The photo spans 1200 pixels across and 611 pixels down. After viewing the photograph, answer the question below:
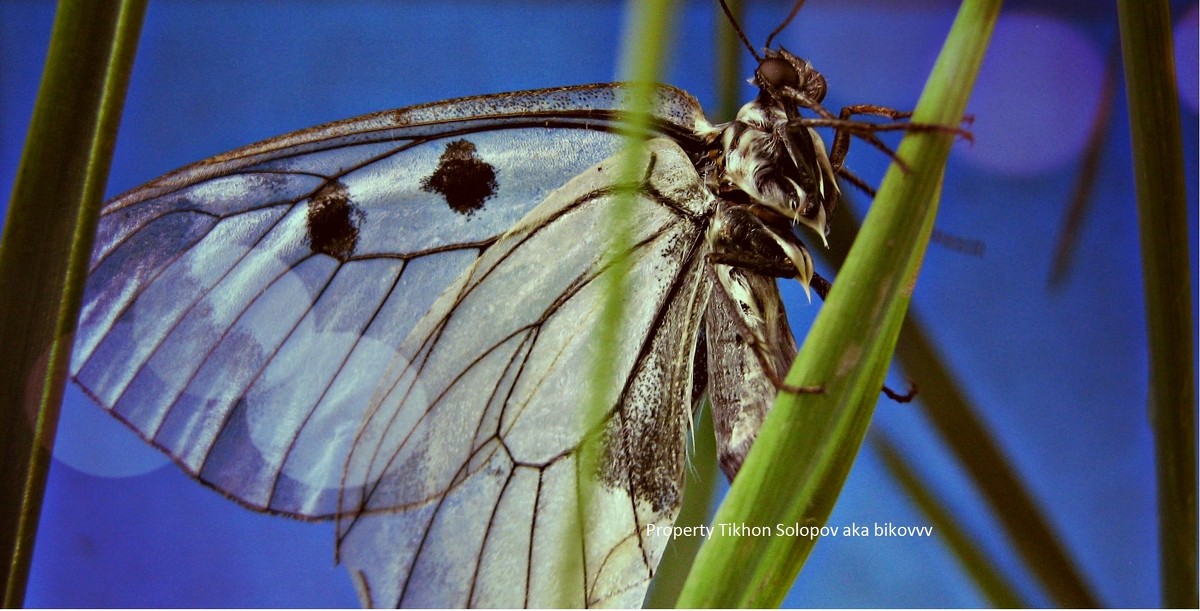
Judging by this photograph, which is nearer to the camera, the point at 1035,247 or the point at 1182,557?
the point at 1182,557

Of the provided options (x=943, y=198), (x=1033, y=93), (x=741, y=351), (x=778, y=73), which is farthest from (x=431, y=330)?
(x=1033, y=93)

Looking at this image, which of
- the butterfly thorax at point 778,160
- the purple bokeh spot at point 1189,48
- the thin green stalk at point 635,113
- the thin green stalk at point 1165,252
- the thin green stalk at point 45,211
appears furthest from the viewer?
the purple bokeh spot at point 1189,48

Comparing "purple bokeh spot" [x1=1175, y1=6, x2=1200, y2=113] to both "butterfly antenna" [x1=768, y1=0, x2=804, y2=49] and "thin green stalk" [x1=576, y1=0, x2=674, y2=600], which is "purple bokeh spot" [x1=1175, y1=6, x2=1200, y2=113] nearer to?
"butterfly antenna" [x1=768, y1=0, x2=804, y2=49]

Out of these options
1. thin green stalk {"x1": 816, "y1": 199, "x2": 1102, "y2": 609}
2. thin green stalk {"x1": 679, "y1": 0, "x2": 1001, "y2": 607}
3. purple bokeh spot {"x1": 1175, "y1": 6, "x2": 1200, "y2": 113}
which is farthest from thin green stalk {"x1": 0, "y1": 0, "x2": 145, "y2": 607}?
purple bokeh spot {"x1": 1175, "y1": 6, "x2": 1200, "y2": 113}

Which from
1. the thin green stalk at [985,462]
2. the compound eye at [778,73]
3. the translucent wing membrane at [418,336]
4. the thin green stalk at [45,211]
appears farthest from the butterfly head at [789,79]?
the thin green stalk at [45,211]

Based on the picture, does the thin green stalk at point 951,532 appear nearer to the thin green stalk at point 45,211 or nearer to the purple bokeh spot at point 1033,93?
the purple bokeh spot at point 1033,93

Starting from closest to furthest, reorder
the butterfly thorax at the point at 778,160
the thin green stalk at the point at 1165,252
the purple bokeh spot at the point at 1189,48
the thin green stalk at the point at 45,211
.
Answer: the thin green stalk at the point at 45,211 → the thin green stalk at the point at 1165,252 → the butterfly thorax at the point at 778,160 → the purple bokeh spot at the point at 1189,48

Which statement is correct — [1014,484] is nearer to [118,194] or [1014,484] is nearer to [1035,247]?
[1035,247]

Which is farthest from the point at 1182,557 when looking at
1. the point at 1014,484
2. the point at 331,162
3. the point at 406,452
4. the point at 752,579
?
the point at 331,162
